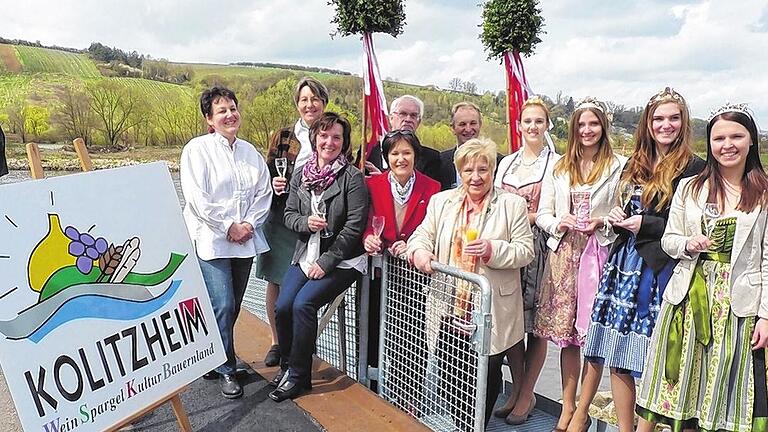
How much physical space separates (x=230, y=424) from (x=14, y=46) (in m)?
24.9

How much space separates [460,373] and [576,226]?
865 mm

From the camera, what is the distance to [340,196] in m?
2.67

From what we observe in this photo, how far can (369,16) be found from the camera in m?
3.50

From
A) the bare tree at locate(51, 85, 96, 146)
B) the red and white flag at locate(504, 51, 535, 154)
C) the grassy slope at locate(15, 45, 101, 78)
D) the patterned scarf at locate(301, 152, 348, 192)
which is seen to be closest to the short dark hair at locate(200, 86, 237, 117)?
the patterned scarf at locate(301, 152, 348, 192)

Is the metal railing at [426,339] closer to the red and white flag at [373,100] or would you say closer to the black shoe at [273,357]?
the black shoe at [273,357]

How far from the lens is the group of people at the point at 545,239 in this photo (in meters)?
1.99

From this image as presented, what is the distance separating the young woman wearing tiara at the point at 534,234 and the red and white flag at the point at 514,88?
35.5 inches

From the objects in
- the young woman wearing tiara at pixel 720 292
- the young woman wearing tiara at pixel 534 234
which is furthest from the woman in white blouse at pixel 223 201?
the young woman wearing tiara at pixel 720 292

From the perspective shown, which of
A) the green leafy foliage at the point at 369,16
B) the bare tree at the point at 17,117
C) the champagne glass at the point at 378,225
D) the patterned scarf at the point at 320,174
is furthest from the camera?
the bare tree at the point at 17,117

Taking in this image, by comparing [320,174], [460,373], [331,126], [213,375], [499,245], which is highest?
[331,126]

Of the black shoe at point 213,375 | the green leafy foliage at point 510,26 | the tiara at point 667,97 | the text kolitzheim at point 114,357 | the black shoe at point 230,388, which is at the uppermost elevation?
the green leafy foliage at point 510,26

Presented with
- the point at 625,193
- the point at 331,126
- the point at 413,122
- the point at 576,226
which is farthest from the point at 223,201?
the point at 625,193

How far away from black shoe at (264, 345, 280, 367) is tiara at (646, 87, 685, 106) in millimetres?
2472

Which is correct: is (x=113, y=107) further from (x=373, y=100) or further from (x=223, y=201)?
(x=223, y=201)
